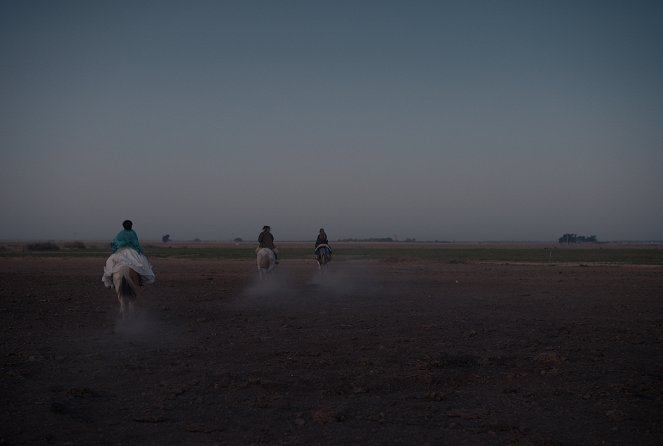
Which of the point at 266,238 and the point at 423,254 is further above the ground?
the point at 266,238

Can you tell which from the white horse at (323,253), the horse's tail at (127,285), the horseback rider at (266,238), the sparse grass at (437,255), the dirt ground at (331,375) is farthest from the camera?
the sparse grass at (437,255)

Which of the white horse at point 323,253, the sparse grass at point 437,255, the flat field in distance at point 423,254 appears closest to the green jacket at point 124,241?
the white horse at point 323,253

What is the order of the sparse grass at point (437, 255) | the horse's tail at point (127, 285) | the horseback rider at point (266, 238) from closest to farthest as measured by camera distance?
the horse's tail at point (127, 285) < the horseback rider at point (266, 238) < the sparse grass at point (437, 255)

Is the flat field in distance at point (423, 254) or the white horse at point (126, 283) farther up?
the white horse at point (126, 283)

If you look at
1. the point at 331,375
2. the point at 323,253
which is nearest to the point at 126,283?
the point at 331,375

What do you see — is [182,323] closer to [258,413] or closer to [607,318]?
[258,413]

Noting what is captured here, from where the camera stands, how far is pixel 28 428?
5.99 meters

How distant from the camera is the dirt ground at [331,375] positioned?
238 inches

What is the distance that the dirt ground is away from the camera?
6047mm

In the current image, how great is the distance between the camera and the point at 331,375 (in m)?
8.20

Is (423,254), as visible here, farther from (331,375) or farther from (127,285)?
(331,375)

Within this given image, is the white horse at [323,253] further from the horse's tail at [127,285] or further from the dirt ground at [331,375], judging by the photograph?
the horse's tail at [127,285]

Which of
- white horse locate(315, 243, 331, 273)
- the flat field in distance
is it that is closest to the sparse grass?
the flat field in distance

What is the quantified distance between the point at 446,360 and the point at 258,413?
3555mm
